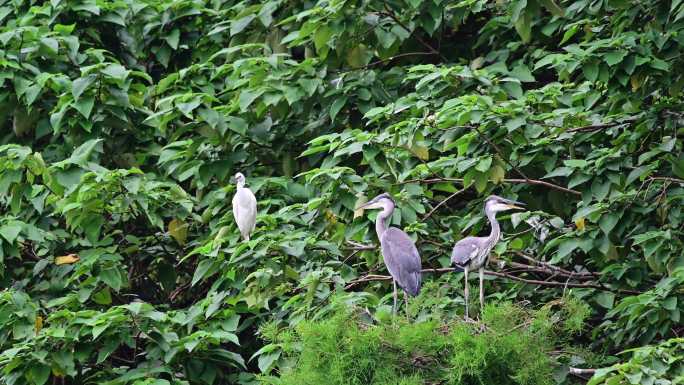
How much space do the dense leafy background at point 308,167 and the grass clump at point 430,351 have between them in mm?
358

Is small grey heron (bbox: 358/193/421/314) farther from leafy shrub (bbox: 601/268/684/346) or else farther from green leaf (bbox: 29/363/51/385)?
green leaf (bbox: 29/363/51/385)

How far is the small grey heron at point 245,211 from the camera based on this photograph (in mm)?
8008

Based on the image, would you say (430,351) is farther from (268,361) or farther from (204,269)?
(204,269)

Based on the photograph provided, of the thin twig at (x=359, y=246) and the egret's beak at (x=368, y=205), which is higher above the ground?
the egret's beak at (x=368, y=205)

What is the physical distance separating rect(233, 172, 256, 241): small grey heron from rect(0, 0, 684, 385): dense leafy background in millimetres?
105

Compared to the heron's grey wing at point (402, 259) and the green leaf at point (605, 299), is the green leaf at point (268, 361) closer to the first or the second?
the heron's grey wing at point (402, 259)

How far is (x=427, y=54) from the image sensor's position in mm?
9188

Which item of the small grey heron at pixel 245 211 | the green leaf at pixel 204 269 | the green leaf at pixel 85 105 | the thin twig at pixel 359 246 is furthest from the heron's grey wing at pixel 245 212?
the green leaf at pixel 85 105

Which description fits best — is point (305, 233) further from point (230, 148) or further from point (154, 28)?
point (154, 28)

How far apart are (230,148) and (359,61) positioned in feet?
3.18

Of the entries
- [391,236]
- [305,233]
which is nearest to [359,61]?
[305,233]

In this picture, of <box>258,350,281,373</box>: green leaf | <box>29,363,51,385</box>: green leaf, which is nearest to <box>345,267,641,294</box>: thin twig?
<box>258,350,281,373</box>: green leaf

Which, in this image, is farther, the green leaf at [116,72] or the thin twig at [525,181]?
the green leaf at [116,72]

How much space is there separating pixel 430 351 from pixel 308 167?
2.78 m
